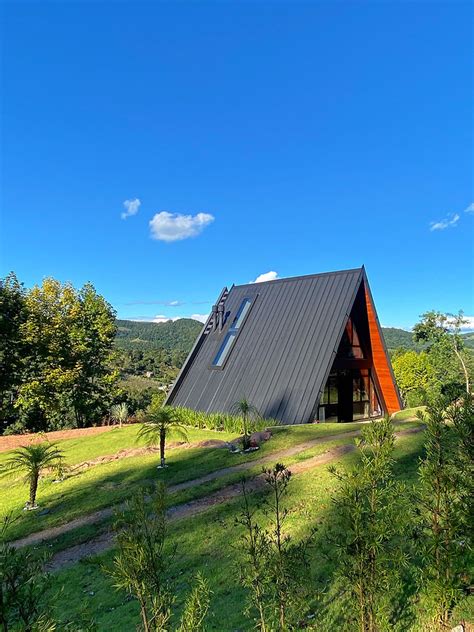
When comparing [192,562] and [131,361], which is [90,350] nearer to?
[192,562]

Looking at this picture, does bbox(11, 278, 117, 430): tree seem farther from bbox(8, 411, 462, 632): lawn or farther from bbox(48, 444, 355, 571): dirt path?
bbox(48, 444, 355, 571): dirt path

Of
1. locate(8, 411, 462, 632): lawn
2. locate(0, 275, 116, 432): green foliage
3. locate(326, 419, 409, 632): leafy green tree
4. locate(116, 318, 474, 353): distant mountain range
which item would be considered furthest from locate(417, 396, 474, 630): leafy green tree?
locate(116, 318, 474, 353): distant mountain range

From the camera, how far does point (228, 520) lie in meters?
6.48

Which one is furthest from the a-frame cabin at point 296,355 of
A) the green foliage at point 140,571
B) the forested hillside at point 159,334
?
the forested hillside at point 159,334

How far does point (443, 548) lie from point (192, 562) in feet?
11.8

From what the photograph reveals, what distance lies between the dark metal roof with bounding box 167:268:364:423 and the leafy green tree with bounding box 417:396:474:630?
32.1ft

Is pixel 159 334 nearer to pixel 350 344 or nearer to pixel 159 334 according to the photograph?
pixel 159 334

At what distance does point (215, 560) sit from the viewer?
17.7 feet

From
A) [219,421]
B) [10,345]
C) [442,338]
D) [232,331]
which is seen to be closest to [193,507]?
[219,421]

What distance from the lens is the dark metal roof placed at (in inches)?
538

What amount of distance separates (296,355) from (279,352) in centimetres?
77

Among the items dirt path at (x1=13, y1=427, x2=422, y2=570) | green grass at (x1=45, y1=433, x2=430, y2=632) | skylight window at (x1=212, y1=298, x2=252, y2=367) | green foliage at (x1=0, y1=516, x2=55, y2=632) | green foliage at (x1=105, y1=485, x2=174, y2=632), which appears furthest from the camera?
skylight window at (x1=212, y1=298, x2=252, y2=367)

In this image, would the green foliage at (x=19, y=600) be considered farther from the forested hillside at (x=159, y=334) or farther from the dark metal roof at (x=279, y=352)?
the forested hillside at (x=159, y=334)

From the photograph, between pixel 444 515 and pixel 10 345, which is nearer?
→ pixel 444 515
